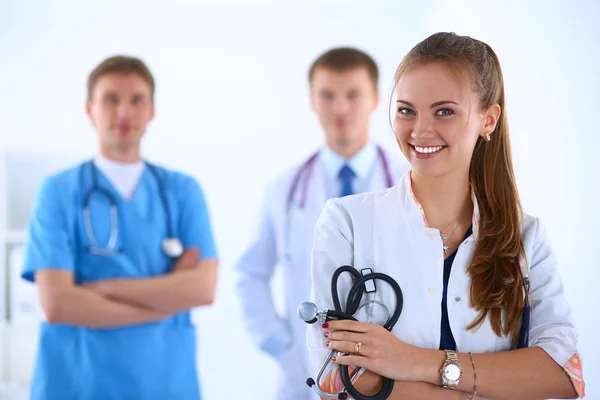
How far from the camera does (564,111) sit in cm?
285

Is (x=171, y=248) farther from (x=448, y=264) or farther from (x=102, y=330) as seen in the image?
(x=448, y=264)

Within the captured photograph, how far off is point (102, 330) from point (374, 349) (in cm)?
143

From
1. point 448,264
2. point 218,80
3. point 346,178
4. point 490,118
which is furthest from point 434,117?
point 218,80

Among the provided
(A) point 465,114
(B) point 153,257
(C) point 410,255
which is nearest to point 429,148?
(A) point 465,114

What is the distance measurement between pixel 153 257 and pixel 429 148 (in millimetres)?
1404

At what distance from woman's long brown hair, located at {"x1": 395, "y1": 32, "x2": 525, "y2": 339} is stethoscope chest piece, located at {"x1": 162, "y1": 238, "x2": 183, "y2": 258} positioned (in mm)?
1313

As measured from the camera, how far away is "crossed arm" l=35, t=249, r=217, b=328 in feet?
7.22

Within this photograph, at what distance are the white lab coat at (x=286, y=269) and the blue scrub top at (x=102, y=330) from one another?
0.24m

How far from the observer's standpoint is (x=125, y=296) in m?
2.28

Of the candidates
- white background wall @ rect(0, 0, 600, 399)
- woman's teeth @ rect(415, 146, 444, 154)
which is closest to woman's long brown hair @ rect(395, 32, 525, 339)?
woman's teeth @ rect(415, 146, 444, 154)

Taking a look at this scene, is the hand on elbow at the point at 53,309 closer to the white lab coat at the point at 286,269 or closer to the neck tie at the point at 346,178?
the white lab coat at the point at 286,269

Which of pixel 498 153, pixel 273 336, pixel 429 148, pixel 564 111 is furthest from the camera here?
pixel 564 111

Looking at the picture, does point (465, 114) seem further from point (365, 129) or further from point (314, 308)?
point (365, 129)

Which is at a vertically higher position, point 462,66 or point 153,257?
point 462,66
